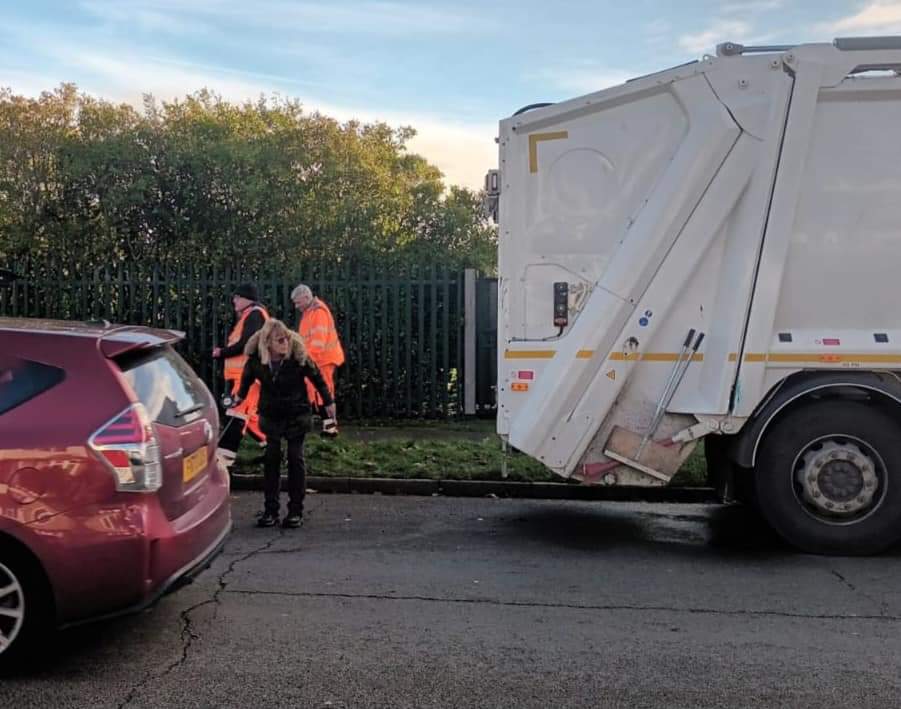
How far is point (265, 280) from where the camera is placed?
11.3m

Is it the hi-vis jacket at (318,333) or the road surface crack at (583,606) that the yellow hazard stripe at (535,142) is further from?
the hi-vis jacket at (318,333)

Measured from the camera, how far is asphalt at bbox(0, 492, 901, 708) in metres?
3.84

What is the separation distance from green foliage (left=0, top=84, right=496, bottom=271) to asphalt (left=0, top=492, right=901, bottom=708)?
6.63m

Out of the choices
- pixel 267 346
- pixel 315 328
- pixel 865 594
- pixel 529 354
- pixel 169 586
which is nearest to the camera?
Answer: pixel 169 586

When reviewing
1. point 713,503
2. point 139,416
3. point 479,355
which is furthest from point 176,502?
point 479,355

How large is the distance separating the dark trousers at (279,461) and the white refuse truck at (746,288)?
1.73 meters

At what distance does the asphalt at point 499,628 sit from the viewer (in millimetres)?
3840

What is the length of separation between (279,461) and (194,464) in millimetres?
2441

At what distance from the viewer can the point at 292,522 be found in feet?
22.2

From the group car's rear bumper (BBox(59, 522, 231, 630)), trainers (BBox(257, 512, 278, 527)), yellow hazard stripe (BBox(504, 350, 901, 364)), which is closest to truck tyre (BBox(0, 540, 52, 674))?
car's rear bumper (BBox(59, 522, 231, 630))

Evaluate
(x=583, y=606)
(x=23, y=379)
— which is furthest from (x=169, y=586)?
(x=583, y=606)

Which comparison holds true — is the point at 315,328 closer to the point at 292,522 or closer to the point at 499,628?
the point at 292,522

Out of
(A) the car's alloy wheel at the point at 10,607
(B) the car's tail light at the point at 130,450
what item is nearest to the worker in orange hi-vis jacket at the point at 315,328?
(B) the car's tail light at the point at 130,450

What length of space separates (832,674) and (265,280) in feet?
28.3
